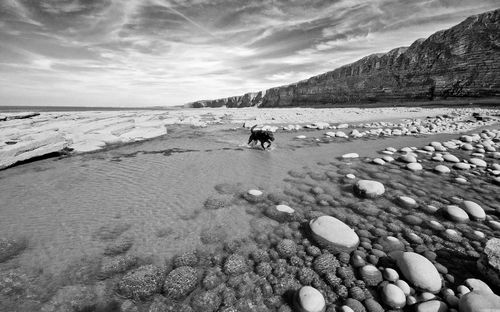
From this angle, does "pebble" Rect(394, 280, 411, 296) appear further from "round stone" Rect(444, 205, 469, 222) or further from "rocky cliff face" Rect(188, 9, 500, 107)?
"rocky cliff face" Rect(188, 9, 500, 107)

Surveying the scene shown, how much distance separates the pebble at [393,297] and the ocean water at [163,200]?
155 cm

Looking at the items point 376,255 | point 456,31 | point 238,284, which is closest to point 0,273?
point 238,284

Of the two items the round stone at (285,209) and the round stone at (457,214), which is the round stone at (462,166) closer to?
the round stone at (457,214)

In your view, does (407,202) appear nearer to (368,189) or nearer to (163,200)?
(368,189)

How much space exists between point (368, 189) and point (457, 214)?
1.64 meters

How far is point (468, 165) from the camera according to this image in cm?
695

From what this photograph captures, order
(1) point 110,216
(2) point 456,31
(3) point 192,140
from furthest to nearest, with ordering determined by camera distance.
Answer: (2) point 456,31 < (3) point 192,140 < (1) point 110,216

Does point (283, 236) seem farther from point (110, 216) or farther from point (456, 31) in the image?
point (456, 31)

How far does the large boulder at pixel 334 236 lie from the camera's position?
3.48 meters

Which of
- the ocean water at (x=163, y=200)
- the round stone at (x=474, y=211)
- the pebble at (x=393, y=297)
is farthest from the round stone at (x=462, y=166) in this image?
the pebble at (x=393, y=297)

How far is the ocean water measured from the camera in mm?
3582

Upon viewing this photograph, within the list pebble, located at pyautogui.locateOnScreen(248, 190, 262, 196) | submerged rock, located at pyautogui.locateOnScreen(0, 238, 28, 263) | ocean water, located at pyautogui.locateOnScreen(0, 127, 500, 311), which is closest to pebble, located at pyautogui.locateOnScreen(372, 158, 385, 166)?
ocean water, located at pyautogui.locateOnScreen(0, 127, 500, 311)

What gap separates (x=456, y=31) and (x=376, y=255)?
6202 cm

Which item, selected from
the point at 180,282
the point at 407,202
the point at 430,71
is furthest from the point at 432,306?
the point at 430,71
